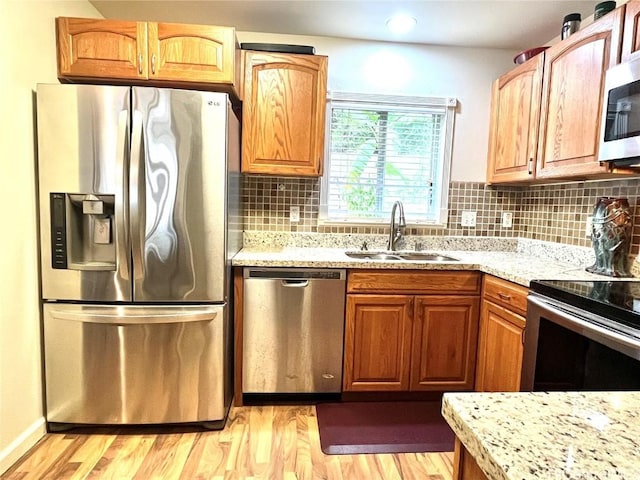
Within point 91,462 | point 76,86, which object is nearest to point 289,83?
point 76,86

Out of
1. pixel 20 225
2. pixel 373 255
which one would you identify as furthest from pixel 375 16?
pixel 20 225

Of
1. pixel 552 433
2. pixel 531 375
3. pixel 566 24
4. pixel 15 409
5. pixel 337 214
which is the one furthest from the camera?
pixel 337 214

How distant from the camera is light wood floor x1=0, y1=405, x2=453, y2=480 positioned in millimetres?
1705

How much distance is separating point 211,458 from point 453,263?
167 cm

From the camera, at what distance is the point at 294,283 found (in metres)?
2.20

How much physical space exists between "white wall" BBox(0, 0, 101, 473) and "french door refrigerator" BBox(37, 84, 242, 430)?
0.06m

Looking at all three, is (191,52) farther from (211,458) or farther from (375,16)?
(211,458)

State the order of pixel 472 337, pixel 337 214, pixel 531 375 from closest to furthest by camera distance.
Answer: pixel 531 375 < pixel 472 337 < pixel 337 214

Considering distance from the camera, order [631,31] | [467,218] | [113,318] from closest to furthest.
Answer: [631,31], [113,318], [467,218]

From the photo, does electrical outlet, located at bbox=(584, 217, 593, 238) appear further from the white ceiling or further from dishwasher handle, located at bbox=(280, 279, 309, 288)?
dishwasher handle, located at bbox=(280, 279, 309, 288)

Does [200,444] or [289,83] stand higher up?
[289,83]

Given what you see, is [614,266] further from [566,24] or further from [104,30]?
[104,30]

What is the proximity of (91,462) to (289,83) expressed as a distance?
2.29 meters

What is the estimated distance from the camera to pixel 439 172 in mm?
2850
